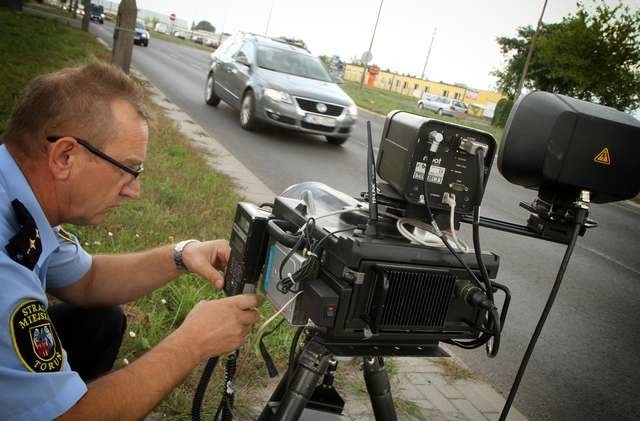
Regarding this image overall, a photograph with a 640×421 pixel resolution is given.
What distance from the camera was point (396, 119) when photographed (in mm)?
1632

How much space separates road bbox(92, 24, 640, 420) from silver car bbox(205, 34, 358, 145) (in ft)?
1.48

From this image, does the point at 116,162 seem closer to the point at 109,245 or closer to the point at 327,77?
the point at 109,245

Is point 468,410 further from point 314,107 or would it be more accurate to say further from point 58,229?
point 314,107

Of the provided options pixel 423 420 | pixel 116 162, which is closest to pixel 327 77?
pixel 423 420

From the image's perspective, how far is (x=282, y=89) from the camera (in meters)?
10.4

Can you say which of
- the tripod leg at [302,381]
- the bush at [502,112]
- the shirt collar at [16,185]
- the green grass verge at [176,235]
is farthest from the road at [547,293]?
the bush at [502,112]

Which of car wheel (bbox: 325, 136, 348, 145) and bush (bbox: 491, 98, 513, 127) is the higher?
bush (bbox: 491, 98, 513, 127)

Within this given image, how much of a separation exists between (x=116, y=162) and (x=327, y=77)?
34.4 feet

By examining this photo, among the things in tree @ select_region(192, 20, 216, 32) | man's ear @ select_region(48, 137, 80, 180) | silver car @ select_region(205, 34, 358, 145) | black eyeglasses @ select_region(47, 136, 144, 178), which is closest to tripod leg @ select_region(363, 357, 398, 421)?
black eyeglasses @ select_region(47, 136, 144, 178)

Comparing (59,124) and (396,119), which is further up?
(396,119)

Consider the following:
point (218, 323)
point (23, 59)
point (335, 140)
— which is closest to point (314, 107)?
point (335, 140)

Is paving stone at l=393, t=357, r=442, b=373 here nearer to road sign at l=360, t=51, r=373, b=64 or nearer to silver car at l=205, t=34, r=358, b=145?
silver car at l=205, t=34, r=358, b=145

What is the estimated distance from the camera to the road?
12.8ft

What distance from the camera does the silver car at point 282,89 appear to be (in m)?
10.4
